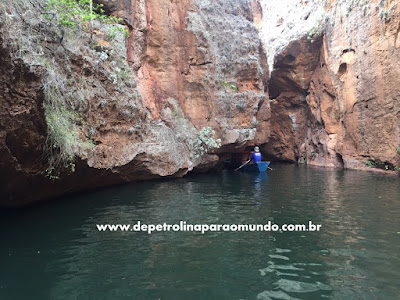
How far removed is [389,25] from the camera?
16922mm

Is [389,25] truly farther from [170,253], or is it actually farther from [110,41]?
[170,253]

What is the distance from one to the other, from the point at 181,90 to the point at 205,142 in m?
3.47

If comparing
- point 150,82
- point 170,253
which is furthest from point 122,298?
point 150,82

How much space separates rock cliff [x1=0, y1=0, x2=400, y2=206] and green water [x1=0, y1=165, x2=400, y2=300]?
2213 millimetres

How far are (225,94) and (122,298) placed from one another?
57.5 feet

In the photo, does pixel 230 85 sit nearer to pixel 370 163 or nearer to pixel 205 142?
pixel 205 142

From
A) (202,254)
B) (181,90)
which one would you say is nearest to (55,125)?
(202,254)

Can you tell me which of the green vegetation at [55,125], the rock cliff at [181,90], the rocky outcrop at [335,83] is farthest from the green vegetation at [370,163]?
the green vegetation at [55,125]

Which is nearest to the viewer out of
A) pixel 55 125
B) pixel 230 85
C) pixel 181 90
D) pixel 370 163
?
pixel 55 125

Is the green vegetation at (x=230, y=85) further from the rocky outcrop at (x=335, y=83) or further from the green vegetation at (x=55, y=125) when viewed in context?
the green vegetation at (x=55, y=125)

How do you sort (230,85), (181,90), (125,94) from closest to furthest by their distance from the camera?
(125,94), (181,90), (230,85)

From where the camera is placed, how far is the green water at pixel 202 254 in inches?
142

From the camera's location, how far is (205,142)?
57.2 feet

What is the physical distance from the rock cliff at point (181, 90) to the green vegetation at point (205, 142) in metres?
0.09
